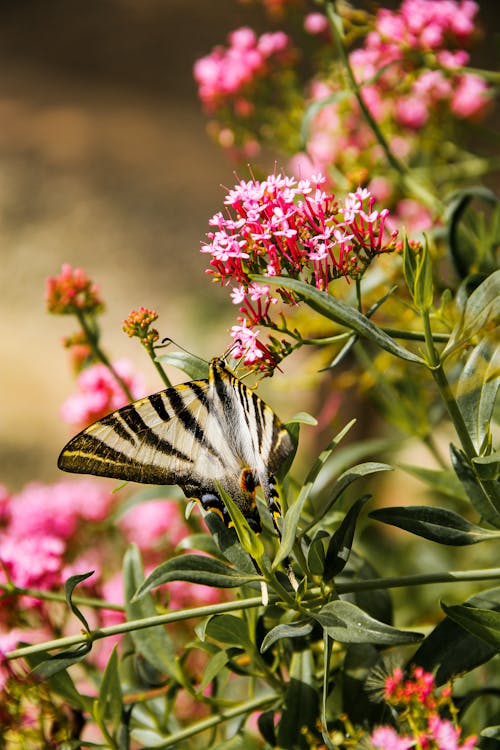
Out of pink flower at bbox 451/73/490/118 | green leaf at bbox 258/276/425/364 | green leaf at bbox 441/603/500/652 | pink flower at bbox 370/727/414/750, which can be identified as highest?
pink flower at bbox 451/73/490/118

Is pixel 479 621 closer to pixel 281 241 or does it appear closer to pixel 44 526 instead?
pixel 281 241

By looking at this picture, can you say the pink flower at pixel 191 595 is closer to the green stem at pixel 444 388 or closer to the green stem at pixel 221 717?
the green stem at pixel 221 717

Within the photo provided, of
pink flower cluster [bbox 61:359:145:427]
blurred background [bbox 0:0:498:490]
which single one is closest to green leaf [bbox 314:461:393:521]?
pink flower cluster [bbox 61:359:145:427]

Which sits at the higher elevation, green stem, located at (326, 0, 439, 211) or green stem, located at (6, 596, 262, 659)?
green stem, located at (326, 0, 439, 211)

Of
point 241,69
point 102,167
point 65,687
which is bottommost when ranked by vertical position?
point 65,687

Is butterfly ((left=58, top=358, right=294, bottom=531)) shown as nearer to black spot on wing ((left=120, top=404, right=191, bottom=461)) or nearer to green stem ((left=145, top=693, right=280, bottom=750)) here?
black spot on wing ((left=120, top=404, right=191, bottom=461))

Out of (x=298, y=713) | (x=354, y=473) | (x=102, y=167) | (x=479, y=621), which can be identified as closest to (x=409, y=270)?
(x=354, y=473)
